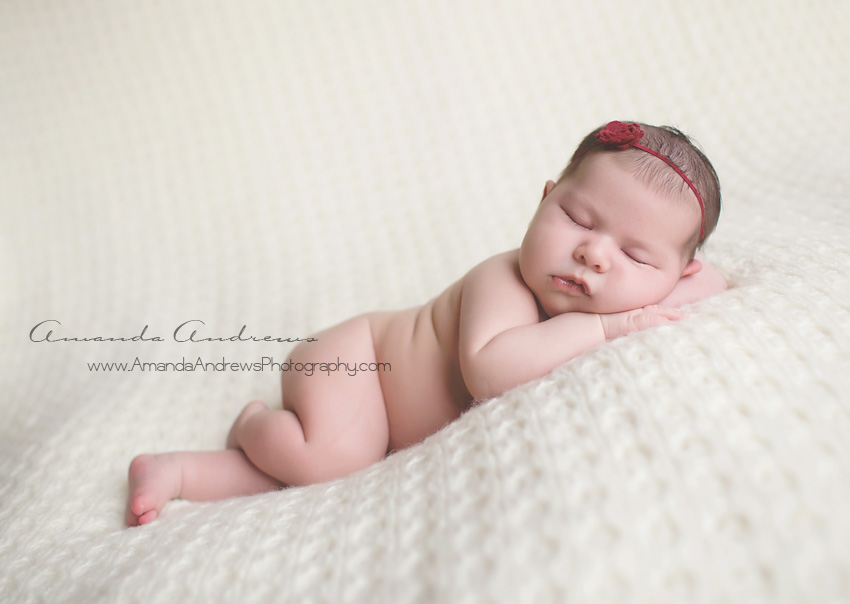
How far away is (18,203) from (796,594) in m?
1.84

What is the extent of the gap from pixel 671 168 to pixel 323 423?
0.60 m

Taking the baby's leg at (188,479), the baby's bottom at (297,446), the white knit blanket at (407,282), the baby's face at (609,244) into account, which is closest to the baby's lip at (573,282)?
the baby's face at (609,244)

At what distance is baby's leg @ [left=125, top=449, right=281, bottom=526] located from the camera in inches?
34.5

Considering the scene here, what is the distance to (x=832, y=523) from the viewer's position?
0.49 meters

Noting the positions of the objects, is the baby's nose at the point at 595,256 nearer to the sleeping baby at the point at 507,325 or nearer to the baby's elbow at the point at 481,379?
the sleeping baby at the point at 507,325

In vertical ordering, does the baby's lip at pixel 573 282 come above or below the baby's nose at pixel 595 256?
below

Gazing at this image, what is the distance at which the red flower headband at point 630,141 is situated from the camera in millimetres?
869

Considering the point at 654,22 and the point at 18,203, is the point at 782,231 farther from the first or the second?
the point at 18,203

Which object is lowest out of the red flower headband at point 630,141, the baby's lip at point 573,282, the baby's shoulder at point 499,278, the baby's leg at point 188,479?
the baby's leg at point 188,479

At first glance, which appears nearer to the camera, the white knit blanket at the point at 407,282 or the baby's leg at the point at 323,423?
the white knit blanket at the point at 407,282

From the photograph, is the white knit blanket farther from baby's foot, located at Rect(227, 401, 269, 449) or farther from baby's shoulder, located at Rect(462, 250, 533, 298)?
baby's shoulder, located at Rect(462, 250, 533, 298)

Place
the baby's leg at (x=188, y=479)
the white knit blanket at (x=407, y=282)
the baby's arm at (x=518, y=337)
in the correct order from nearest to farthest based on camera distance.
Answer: the white knit blanket at (x=407, y=282) < the baby's arm at (x=518, y=337) < the baby's leg at (x=188, y=479)

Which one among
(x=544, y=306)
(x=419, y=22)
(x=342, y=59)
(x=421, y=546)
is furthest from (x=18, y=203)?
(x=421, y=546)

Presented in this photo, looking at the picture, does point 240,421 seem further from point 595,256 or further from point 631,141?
point 631,141
